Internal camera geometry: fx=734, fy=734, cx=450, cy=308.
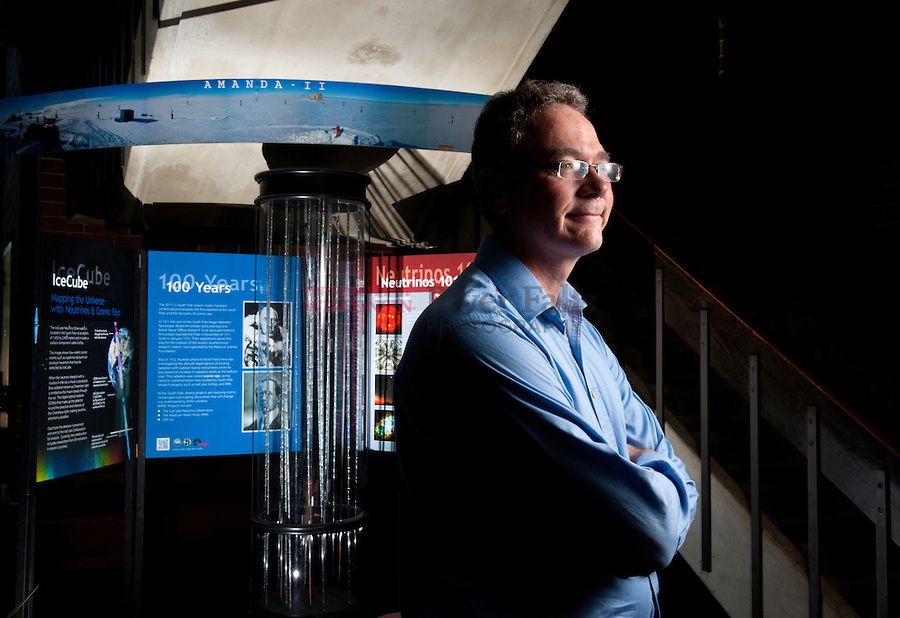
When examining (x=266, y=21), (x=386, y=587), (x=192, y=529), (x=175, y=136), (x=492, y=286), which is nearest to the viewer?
(x=492, y=286)

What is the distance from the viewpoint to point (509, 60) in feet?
9.59

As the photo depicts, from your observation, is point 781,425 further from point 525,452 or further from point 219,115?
point 219,115

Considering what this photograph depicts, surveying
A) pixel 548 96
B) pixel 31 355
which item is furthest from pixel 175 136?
pixel 548 96

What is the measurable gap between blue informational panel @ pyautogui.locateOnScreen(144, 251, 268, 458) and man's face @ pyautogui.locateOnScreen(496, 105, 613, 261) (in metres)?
1.94

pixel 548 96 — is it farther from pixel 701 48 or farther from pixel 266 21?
pixel 701 48

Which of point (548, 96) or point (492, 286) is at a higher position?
point (548, 96)

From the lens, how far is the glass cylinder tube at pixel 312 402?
2570 mm

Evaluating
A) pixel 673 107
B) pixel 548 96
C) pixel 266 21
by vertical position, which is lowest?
pixel 548 96

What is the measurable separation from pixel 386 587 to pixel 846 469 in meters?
2.04

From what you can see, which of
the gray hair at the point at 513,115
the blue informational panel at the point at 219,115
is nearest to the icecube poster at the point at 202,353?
the blue informational panel at the point at 219,115

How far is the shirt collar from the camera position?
42.3 inches

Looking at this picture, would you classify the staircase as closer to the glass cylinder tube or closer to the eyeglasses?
the glass cylinder tube

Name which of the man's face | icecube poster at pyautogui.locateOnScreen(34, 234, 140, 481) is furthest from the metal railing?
icecube poster at pyautogui.locateOnScreen(34, 234, 140, 481)

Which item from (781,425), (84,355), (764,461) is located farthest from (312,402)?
(764,461)
